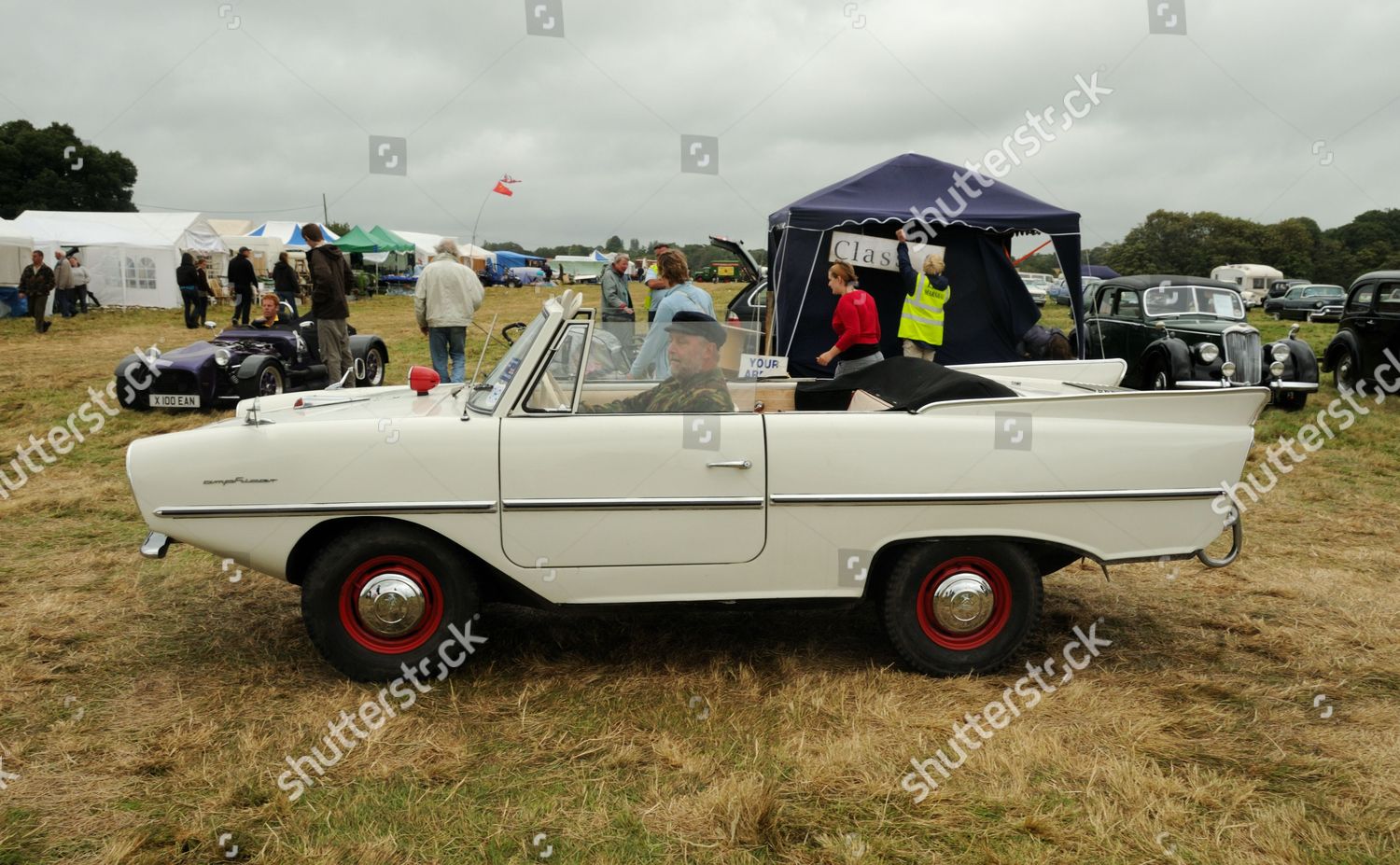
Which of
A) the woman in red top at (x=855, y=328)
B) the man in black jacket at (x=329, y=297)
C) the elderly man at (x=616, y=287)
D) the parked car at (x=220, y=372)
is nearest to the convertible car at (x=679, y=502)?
the woman in red top at (x=855, y=328)

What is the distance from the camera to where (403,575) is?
148 inches

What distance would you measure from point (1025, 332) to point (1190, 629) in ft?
19.2

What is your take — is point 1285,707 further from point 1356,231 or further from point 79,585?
point 1356,231

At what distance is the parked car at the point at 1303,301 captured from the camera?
1362 inches

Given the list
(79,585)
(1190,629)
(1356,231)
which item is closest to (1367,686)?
(1190,629)

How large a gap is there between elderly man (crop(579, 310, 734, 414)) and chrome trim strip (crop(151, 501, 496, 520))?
0.63 metres

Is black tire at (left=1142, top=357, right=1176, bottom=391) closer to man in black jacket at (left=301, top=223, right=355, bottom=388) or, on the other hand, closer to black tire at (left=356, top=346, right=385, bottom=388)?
man in black jacket at (left=301, top=223, right=355, bottom=388)

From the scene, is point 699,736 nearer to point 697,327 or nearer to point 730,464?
point 730,464

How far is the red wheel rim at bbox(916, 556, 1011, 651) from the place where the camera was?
3.94 m

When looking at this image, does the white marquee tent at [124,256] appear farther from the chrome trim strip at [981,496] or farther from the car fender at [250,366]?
the chrome trim strip at [981,496]

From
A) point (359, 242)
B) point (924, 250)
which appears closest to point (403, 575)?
point (924, 250)

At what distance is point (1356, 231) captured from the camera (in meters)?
64.4

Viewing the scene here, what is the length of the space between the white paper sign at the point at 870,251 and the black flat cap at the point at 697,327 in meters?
Result: 5.50

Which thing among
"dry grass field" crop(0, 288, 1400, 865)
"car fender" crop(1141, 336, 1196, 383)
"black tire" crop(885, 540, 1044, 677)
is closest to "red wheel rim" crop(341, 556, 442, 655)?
"dry grass field" crop(0, 288, 1400, 865)
